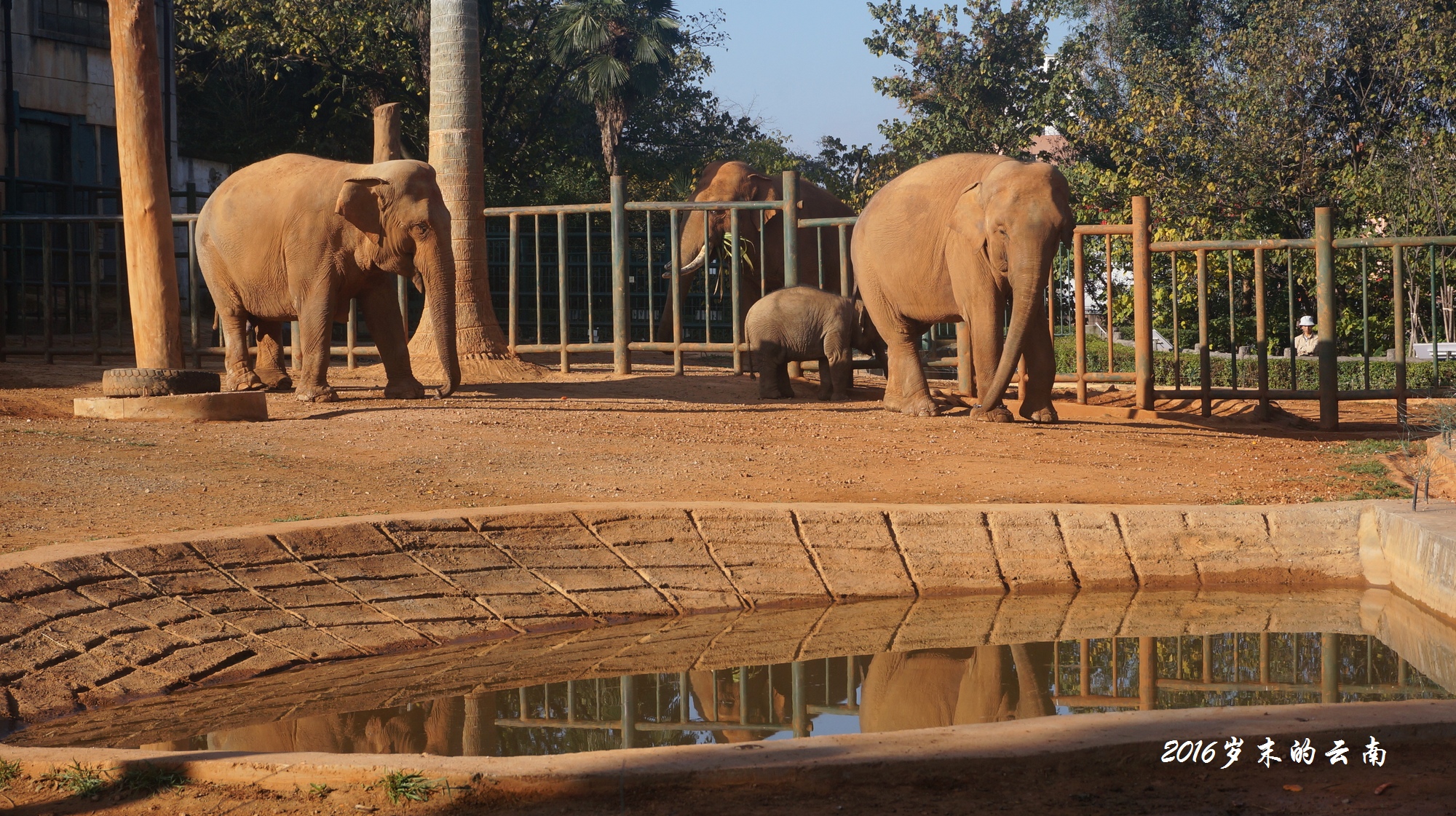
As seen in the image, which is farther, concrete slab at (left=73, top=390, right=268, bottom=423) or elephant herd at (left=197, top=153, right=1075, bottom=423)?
elephant herd at (left=197, top=153, right=1075, bottom=423)

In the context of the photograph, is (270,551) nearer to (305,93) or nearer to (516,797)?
(516,797)

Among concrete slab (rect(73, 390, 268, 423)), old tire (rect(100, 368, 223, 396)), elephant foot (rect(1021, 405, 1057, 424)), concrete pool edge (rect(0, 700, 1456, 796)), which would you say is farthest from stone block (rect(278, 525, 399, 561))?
elephant foot (rect(1021, 405, 1057, 424))

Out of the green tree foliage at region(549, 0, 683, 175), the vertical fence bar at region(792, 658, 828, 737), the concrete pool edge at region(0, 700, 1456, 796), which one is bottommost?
the vertical fence bar at region(792, 658, 828, 737)

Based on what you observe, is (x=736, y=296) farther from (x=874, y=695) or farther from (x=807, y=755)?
(x=807, y=755)

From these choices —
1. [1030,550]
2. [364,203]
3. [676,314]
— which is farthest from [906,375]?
[1030,550]

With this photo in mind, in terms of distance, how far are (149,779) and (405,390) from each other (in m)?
7.60

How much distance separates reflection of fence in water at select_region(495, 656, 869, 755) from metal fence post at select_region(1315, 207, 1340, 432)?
22.4 feet

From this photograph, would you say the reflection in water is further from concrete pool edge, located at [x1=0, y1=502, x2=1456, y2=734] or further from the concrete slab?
the concrete slab

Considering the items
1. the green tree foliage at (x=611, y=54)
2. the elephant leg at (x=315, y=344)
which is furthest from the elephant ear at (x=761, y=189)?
the green tree foliage at (x=611, y=54)

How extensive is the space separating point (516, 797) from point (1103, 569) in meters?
3.75

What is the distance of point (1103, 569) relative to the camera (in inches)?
253

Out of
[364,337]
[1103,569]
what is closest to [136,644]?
[1103,569]

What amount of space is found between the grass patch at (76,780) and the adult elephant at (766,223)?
39.8 ft

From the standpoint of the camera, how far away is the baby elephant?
11.9 metres
